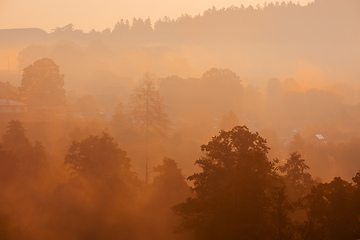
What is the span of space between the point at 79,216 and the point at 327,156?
154 ft

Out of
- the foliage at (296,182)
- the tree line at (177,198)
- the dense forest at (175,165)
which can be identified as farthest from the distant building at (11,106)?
the foliage at (296,182)

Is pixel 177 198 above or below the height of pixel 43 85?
below

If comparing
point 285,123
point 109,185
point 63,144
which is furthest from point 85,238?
point 285,123

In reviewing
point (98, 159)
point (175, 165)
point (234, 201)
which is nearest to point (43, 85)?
point (98, 159)

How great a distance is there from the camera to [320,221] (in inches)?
850

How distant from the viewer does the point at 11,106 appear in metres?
70.8

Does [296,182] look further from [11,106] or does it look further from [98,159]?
[11,106]

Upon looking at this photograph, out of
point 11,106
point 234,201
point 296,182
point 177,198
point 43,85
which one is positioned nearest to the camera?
point 234,201

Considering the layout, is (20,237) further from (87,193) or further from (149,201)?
A: (149,201)

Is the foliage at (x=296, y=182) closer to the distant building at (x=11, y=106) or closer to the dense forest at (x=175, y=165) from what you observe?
the dense forest at (x=175, y=165)

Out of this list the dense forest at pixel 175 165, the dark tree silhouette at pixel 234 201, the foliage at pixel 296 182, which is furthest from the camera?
the foliage at pixel 296 182

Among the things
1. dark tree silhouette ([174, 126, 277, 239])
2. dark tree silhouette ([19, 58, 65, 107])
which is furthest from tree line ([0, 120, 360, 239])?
dark tree silhouette ([19, 58, 65, 107])

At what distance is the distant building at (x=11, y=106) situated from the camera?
2755 inches

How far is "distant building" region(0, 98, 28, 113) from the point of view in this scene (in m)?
70.0
